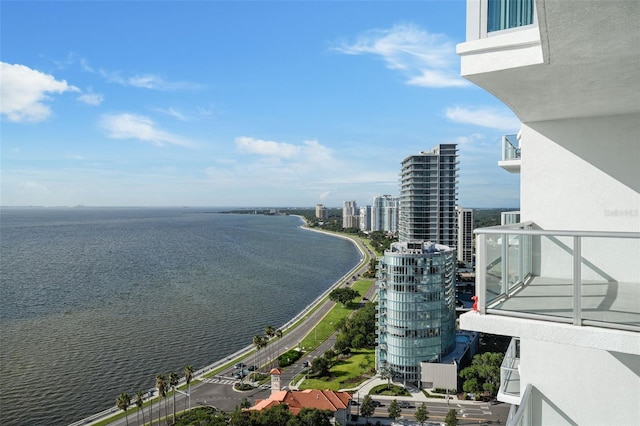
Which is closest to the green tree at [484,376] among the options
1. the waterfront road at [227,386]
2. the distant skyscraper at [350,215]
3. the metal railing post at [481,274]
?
the waterfront road at [227,386]

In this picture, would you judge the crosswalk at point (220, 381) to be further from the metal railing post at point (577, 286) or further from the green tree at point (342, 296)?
the metal railing post at point (577, 286)

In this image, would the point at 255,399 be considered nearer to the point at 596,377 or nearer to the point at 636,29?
the point at 596,377

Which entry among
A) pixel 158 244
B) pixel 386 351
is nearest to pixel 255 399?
pixel 386 351

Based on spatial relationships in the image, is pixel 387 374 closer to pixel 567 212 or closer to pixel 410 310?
pixel 410 310

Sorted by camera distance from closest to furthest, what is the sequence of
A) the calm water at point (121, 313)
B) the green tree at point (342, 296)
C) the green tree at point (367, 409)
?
the green tree at point (367, 409)
the calm water at point (121, 313)
the green tree at point (342, 296)

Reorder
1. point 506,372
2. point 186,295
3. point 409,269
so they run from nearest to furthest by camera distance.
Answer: point 506,372
point 409,269
point 186,295
